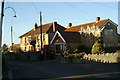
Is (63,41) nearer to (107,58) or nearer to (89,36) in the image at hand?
A: (89,36)

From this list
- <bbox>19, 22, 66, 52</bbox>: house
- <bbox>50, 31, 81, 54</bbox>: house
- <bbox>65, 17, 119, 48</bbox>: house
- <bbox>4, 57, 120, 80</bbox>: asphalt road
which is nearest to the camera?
<bbox>4, 57, 120, 80</bbox>: asphalt road

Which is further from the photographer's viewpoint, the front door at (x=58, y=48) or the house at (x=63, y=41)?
the front door at (x=58, y=48)

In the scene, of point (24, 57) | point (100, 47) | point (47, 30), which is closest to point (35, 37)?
point (47, 30)

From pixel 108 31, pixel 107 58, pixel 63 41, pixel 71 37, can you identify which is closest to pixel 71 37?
pixel 71 37

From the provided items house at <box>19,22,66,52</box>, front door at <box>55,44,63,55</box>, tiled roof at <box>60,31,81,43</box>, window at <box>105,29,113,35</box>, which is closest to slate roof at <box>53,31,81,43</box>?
tiled roof at <box>60,31,81,43</box>

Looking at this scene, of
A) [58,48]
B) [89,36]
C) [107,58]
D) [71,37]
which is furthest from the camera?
[89,36]

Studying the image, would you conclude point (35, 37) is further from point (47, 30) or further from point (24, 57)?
point (24, 57)

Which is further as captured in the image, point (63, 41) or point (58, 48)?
point (58, 48)

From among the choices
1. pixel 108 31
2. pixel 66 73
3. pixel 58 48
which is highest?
pixel 108 31

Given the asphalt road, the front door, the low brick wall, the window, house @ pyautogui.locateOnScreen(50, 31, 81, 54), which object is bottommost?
the asphalt road

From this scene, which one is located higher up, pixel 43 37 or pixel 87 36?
pixel 43 37

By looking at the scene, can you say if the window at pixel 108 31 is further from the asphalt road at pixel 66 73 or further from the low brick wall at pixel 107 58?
the asphalt road at pixel 66 73

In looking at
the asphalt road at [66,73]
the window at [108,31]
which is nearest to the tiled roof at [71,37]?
the window at [108,31]

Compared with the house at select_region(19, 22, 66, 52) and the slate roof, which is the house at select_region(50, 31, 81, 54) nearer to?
the slate roof
